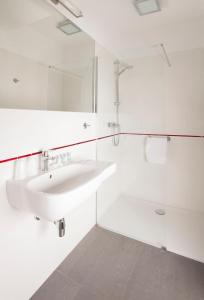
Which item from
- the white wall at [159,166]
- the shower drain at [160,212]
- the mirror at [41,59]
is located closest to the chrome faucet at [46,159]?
the mirror at [41,59]

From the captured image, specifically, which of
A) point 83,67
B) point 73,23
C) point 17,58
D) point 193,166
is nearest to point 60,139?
point 17,58

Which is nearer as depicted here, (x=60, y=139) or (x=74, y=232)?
(x=60, y=139)

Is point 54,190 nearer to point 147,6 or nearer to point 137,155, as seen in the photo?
point 137,155

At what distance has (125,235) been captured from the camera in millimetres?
1951

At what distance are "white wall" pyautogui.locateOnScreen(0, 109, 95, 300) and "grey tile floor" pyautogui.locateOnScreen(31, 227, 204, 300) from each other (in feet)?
0.45

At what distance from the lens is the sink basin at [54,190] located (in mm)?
937

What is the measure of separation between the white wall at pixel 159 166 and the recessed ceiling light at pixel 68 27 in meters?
1.02

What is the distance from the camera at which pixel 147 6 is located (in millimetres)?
1617

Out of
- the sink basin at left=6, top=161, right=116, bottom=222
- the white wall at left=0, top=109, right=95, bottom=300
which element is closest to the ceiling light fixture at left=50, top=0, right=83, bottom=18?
the white wall at left=0, top=109, right=95, bottom=300

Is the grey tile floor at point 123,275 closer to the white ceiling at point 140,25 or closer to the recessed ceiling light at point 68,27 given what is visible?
the recessed ceiling light at point 68,27

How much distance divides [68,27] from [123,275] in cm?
228

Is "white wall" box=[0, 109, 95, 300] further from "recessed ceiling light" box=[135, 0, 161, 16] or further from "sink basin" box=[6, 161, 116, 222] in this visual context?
"recessed ceiling light" box=[135, 0, 161, 16]

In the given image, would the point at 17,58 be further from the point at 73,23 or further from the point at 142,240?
the point at 142,240

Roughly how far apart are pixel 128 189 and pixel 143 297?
5.09 feet
